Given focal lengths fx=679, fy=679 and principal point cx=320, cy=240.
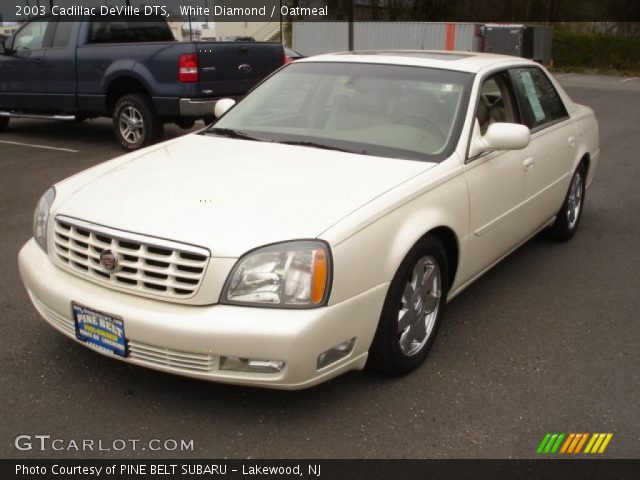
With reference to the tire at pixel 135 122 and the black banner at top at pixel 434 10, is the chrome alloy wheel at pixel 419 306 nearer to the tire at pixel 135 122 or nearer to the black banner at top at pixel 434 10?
the tire at pixel 135 122

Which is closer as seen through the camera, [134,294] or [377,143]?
[134,294]

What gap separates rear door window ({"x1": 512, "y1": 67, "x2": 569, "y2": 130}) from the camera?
4.67m

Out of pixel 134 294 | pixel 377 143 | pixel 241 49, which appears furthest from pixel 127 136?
pixel 134 294

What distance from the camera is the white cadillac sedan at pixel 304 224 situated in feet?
8.97

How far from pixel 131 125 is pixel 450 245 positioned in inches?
271

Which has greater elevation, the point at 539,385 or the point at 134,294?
the point at 134,294

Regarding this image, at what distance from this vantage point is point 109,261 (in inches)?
113

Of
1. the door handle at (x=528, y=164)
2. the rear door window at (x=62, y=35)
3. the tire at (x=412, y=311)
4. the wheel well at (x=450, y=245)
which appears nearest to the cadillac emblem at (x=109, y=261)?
the tire at (x=412, y=311)

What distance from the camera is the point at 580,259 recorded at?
209 inches

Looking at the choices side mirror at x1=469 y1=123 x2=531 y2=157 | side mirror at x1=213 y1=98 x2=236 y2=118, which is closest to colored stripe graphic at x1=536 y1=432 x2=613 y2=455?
side mirror at x1=469 y1=123 x2=531 y2=157

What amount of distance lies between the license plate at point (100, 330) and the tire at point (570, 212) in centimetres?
379

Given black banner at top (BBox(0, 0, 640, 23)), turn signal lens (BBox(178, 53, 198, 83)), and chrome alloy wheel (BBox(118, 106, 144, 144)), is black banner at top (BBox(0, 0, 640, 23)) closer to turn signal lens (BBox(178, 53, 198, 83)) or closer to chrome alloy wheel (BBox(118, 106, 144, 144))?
chrome alloy wheel (BBox(118, 106, 144, 144))
